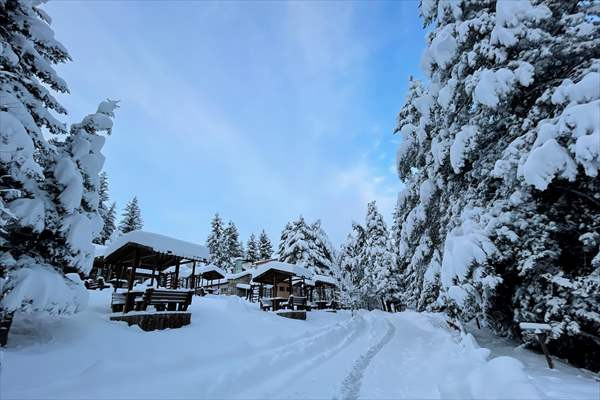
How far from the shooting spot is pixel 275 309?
1777 cm

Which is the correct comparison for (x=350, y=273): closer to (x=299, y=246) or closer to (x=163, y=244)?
(x=299, y=246)

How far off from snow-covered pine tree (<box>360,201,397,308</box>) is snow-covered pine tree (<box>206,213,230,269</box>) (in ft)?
73.0

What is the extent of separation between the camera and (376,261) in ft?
114

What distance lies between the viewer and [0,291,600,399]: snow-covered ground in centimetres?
440

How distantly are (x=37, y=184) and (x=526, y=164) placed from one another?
33.6 feet

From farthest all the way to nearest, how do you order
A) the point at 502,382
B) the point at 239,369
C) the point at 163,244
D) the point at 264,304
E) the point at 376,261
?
the point at 376,261, the point at 264,304, the point at 163,244, the point at 239,369, the point at 502,382

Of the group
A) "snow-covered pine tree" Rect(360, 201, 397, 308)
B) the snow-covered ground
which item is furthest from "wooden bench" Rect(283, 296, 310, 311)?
"snow-covered pine tree" Rect(360, 201, 397, 308)

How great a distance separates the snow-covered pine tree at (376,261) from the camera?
33.1 metres

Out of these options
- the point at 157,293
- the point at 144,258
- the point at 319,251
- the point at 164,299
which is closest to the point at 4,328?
the point at 157,293

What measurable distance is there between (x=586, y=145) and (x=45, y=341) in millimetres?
10941

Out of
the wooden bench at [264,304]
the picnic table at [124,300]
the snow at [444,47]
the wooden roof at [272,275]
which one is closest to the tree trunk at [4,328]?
the picnic table at [124,300]

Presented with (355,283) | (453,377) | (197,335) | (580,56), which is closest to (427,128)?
(580,56)

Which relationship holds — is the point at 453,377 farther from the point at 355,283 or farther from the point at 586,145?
the point at 355,283

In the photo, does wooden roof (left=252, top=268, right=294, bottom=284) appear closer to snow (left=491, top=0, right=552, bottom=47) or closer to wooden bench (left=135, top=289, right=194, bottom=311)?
wooden bench (left=135, top=289, right=194, bottom=311)
